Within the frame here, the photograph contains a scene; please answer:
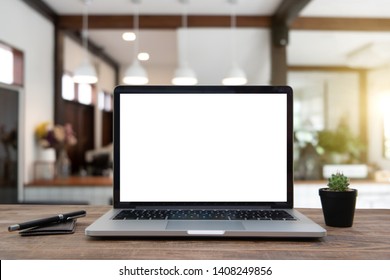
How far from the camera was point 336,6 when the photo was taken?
8.89ft

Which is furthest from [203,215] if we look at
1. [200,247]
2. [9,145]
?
[9,145]

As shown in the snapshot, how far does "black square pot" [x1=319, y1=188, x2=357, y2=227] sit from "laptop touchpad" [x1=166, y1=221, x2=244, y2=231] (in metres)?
0.15

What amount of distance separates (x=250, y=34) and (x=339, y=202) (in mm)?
2721

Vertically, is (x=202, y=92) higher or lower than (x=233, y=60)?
lower

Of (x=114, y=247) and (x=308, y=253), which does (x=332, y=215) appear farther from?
(x=114, y=247)

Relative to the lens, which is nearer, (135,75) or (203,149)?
(203,149)

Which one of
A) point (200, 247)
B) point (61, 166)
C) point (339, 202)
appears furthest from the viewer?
point (61, 166)

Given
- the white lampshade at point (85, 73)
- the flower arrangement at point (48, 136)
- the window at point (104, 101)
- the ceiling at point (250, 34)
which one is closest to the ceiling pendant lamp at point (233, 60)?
the ceiling at point (250, 34)

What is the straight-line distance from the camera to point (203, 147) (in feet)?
2.10

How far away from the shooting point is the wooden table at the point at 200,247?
44 centimetres

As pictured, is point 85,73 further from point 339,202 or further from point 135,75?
point 339,202

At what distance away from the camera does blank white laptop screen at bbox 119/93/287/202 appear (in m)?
0.62

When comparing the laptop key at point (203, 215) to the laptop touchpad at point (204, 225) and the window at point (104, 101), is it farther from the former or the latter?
the window at point (104, 101)
